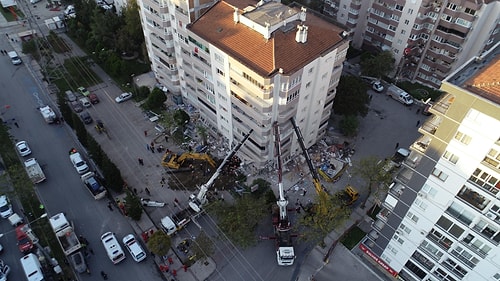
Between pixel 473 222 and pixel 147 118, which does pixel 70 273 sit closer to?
pixel 147 118

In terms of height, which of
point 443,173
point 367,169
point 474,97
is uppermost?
point 474,97

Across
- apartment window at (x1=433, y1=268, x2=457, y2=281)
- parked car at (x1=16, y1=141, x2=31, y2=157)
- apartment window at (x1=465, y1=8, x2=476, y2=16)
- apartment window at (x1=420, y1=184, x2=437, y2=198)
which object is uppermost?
apartment window at (x1=465, y1=8, x2=476, y2=16)

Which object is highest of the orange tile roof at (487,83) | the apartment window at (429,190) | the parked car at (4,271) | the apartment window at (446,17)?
the orange tile roof at (487,83)

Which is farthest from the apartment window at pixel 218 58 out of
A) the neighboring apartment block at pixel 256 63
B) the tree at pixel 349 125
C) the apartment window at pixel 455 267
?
the apartment window at pixel 455 267

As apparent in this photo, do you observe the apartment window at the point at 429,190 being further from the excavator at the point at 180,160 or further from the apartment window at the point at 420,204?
the excavator at the point at 180,160

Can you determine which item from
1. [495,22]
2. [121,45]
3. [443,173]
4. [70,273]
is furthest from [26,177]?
[495,22]

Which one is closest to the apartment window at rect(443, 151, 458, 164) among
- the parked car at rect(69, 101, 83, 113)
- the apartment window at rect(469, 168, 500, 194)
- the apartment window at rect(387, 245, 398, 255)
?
the apartment window at rect(469, 168, 500, 194)

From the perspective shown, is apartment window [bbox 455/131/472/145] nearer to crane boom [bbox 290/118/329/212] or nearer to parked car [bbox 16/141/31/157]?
crane boom [bbox 290/118/329/212]
